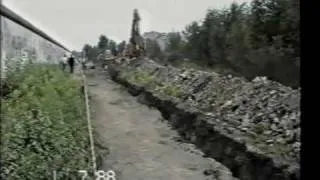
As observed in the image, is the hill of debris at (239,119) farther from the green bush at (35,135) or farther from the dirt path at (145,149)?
the green bush at (35,135)

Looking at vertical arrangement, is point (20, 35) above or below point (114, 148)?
above

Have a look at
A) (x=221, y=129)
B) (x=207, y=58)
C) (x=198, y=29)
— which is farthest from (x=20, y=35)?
(x=198, y=29)

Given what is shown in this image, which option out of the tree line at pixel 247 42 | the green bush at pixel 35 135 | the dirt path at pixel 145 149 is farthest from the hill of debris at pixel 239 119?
the green bush at pixel 35 135

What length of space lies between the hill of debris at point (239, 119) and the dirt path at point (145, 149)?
15cm

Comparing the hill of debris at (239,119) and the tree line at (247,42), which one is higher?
the tree line at (247,42)

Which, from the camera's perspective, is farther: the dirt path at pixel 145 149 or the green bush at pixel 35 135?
the dirt path at pixel 145 149

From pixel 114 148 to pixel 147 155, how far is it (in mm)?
328

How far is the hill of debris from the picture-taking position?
3.81 m

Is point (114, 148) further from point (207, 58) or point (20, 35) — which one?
point (207, 58)

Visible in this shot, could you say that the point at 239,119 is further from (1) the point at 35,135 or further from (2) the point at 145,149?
(1) the point at 35,135

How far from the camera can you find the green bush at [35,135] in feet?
7.56
